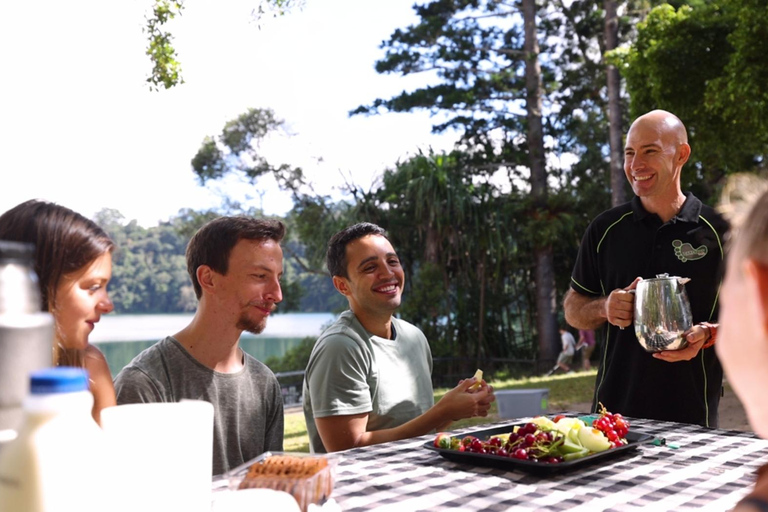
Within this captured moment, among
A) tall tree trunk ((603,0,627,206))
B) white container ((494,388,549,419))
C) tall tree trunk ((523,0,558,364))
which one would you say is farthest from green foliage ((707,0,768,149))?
tall tree trunk ((523,0,558,364))

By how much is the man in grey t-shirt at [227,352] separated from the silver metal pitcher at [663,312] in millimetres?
1152

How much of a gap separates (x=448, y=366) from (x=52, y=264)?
1213 cm

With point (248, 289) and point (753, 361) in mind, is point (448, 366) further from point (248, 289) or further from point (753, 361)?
point (753, 361)

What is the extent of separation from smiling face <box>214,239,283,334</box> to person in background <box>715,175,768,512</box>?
1.68 metres

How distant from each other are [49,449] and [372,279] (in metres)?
1.92

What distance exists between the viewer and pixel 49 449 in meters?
0.73

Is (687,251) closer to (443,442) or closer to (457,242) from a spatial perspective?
(443,442)

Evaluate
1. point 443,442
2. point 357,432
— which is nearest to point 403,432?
point 357,432

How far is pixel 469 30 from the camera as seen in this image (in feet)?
50.8

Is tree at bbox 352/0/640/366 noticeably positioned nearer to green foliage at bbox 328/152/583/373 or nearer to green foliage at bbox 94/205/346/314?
green foliage at bbox 328/152/583/373

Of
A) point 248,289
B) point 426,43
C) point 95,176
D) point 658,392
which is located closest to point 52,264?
point 248,289

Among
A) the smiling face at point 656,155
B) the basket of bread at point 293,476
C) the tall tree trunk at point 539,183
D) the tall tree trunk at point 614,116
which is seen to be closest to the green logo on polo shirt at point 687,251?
the smiling face at point 656,155

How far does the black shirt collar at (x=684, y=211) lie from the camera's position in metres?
2.81

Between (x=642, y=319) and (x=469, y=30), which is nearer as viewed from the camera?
(x=642, y=319)
